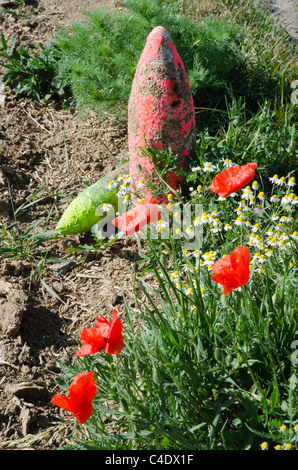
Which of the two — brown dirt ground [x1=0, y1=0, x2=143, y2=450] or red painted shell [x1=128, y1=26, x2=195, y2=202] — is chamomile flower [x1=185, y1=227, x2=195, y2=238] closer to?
brown dirt ground [x1=0, y1=0, x2=143, y2=450]

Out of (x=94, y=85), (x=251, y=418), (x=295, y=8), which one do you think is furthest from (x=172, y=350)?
(x=295, y=8)

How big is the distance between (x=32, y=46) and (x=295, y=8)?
220cm

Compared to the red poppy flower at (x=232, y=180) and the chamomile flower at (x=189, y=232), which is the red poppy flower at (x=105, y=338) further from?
the chamomile flower at (x=189, y=232)

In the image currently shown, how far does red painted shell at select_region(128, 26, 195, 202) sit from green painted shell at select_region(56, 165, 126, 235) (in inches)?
8.6

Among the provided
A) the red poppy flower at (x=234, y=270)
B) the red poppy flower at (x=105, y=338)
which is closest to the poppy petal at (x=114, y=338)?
the red poppy flower at (x=105, y=338)

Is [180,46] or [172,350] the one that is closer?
[172,350]

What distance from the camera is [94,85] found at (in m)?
3.32

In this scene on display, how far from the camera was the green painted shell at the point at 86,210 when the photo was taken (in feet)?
9.28

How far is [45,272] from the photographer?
2.75 m

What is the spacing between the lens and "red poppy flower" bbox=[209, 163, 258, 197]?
5.87 ft

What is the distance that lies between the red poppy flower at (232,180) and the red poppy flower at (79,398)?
77 cm
